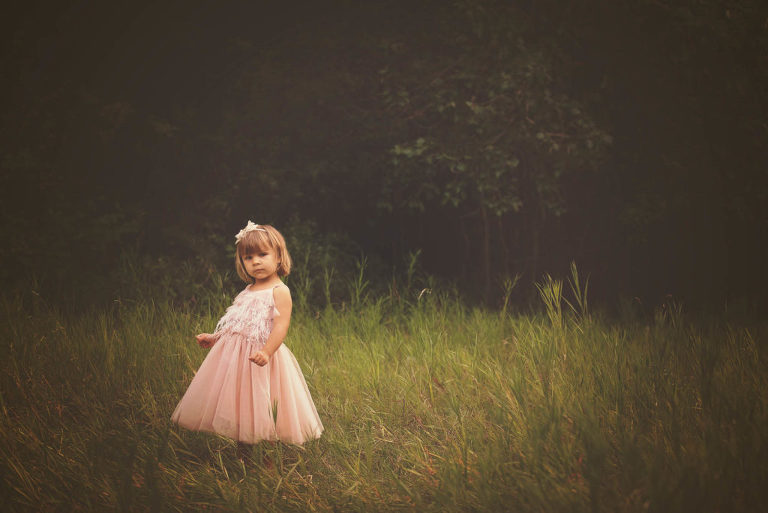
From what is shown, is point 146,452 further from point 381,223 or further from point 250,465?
point 381,223

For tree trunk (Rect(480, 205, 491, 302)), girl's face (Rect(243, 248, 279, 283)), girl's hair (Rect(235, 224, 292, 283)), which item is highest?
girl's hair (Rect(235, 224, 292, 283))

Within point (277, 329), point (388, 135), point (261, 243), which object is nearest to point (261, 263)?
point (261, 243)

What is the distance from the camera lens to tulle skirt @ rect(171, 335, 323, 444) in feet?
10.6

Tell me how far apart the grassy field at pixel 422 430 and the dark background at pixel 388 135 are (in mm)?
3194

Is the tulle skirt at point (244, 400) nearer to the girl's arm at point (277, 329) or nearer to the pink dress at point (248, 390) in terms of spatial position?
the pink dress at point (248, 390)

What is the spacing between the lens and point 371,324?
5.52 m

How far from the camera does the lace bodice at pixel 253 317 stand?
3.36 m

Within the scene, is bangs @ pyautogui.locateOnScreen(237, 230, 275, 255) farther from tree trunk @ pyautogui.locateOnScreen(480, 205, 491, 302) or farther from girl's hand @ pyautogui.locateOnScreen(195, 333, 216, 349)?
tree trunk @ pyautogui.locateOnScreen(480, 205, 491, 302)

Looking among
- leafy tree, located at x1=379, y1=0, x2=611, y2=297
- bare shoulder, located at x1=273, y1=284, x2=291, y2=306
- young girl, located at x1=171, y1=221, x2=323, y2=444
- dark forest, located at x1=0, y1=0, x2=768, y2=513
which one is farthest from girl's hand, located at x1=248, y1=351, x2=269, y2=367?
leafy tree, located at x1=379, y1=0, x2=611, y2=297

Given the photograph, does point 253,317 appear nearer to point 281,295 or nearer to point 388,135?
point 281,295

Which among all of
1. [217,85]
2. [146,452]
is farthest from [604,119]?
[146,452]

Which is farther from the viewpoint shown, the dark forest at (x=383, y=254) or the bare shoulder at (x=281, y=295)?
the bare shoulder at (x=281, y=295)

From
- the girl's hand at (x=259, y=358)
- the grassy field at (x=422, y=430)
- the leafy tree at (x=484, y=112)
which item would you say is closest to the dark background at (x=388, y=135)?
the leafy tree at (x=484, y=112)

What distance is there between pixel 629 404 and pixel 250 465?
195 centimetres
